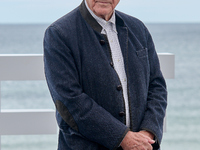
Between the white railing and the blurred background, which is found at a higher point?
the white railing

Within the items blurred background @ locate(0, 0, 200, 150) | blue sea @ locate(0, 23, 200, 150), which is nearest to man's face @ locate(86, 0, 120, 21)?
blue sea @ locate(0, 23, 200, 150)

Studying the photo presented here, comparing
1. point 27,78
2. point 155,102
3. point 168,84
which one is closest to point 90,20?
point 155,102

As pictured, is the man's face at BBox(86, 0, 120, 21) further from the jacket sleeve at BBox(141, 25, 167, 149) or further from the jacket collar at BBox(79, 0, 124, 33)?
the jacket sleeve at BBox(141, 25, 167, 149)

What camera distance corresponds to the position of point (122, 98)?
5.69 feet

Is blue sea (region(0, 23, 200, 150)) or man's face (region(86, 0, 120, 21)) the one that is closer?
man's face (region(86, 0, 120, 21))

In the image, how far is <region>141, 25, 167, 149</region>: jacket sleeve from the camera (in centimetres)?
178

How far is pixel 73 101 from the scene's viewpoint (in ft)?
5.41

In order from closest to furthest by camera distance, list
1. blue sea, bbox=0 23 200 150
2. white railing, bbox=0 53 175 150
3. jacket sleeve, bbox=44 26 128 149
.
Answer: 1. jacket sleeve, bbox=44 26 128 149
2. white railing, bbox=0 53 175 150
3. blue sea, bbox=0 23 200 150

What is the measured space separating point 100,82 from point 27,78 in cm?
60

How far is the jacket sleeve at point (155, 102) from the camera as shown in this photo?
5.83 ft

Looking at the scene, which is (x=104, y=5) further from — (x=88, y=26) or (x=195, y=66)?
(x=195, y=66)

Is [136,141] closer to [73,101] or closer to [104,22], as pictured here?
[73,101]

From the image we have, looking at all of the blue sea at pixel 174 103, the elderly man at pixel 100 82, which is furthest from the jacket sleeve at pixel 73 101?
the blue sea at pixel 174 103

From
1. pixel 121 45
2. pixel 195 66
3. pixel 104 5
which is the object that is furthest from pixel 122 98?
pixel 195 66
